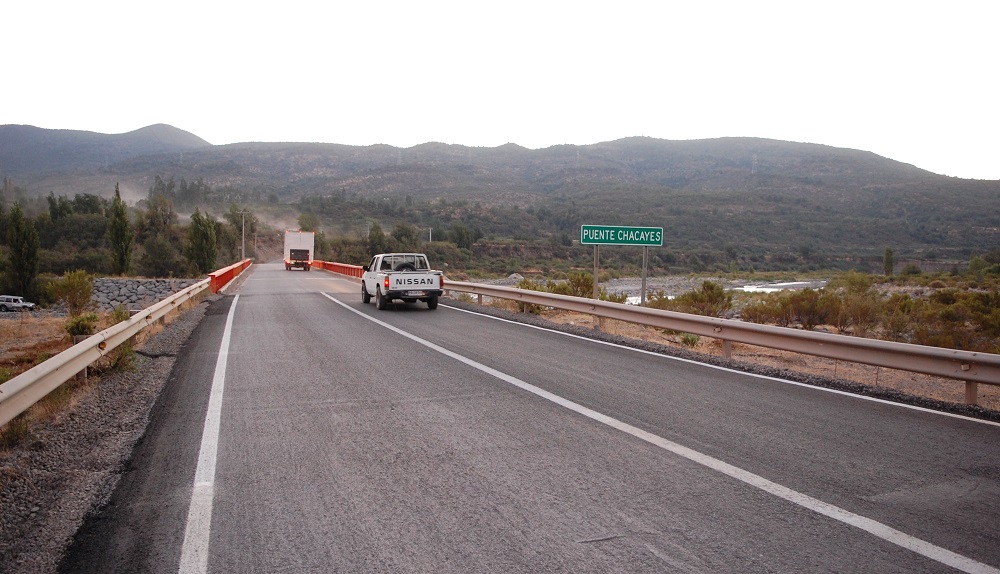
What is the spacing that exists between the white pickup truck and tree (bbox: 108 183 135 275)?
45826 millimetres

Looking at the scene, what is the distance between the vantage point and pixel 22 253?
51219 mm

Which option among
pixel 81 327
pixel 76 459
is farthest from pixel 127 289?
pixel 76 459

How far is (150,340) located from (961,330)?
18.7 m

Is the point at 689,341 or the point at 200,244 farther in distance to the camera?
the point at 200,244

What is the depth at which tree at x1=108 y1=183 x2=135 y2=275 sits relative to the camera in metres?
55.7

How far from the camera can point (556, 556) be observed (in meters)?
3.48

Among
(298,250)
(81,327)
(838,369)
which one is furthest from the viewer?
(298,250)

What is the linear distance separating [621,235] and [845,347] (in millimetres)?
8734

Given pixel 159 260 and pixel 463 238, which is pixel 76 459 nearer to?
pixel 159 260

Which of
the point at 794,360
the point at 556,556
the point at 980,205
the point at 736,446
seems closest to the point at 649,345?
the point at 794,360

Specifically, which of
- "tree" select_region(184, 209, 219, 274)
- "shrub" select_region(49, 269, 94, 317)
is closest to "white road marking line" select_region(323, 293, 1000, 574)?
"shrub" select_region(49, 269, 94, 317)

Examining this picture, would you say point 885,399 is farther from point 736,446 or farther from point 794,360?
point 794,360

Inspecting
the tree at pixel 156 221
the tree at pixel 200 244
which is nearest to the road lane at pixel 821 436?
the tree at pixel 200 244

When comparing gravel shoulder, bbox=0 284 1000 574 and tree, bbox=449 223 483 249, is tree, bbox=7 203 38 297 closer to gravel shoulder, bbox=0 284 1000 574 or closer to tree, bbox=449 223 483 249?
gravel shoulder, bbox=0 284 1000 574
